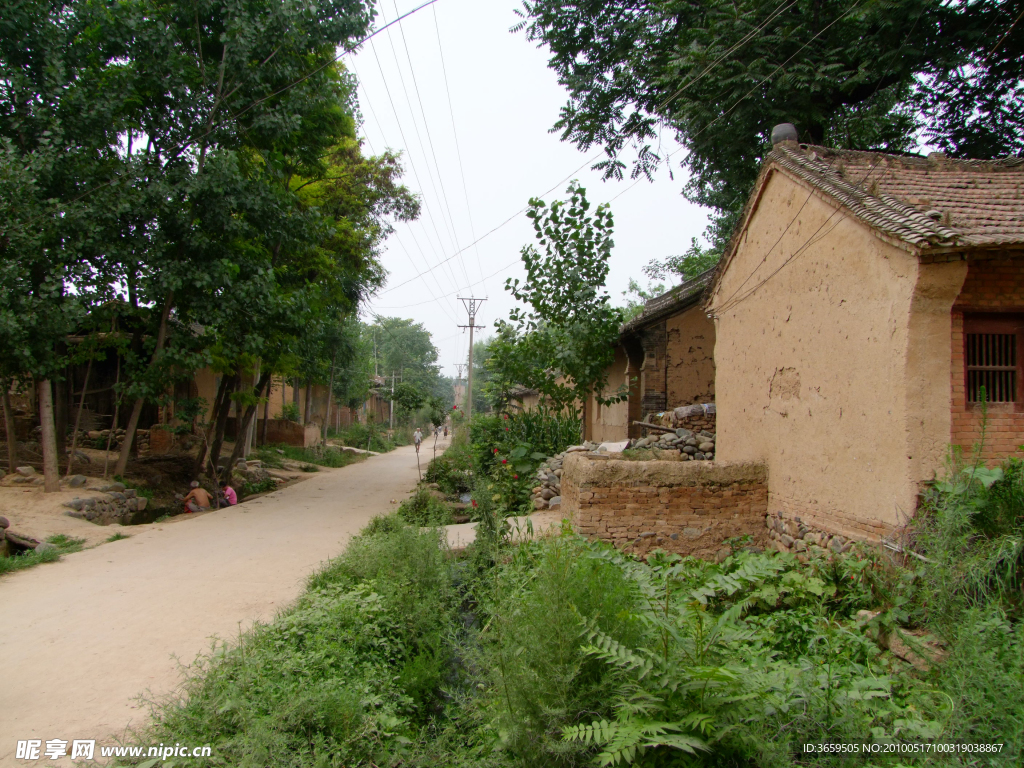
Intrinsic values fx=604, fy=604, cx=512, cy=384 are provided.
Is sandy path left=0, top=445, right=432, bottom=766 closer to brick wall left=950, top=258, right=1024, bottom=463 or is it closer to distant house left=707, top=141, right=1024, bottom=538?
distant house left=707, top=141, right=1024, bottom=538

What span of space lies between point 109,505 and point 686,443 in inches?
385

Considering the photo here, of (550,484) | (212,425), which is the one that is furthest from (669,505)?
(212,425)

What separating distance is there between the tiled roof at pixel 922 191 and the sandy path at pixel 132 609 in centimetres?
660

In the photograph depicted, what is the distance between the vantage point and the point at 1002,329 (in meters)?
5.36

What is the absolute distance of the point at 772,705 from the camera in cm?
335

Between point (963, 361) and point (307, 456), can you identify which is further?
point (307, 456)

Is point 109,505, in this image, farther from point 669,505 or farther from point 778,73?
point 778,73

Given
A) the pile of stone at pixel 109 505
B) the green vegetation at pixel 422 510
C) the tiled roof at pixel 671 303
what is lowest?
the pile of stone at pixel 109 505

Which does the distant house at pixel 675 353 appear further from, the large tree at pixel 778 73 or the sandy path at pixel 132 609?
the sandy path at pixel 132 609

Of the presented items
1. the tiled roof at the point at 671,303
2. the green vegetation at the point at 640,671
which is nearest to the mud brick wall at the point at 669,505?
the green vegetation at the point at 640,671

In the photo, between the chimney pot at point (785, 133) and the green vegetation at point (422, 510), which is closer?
the chimney pot at point (785, 133)

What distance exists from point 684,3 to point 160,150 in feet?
32.6

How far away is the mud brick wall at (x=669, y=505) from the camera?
718 cm

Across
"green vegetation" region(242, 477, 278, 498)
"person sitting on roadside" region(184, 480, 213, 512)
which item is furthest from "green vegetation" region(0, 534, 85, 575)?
"green vegetation" region(242, 477, 278, 498)
